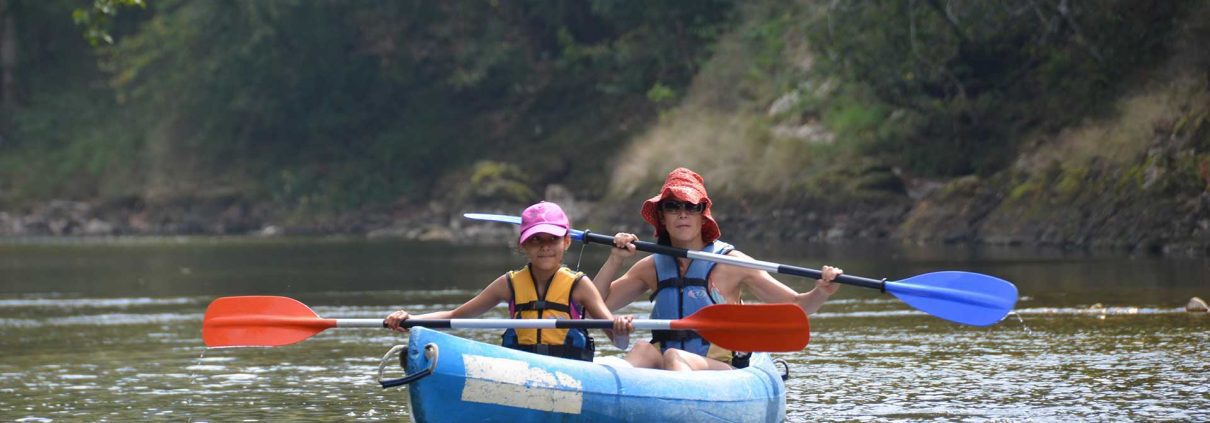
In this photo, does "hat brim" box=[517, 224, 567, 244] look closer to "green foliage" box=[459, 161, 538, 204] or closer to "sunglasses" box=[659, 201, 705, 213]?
"sunglasses" box=[659, 201, 705, 213]

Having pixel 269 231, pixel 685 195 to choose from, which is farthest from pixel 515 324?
pixel 269 231

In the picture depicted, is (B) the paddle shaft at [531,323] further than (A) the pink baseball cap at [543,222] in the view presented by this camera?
No

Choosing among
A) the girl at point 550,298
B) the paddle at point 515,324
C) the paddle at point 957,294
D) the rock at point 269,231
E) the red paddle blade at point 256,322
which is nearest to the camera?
the paddle at point 515,324

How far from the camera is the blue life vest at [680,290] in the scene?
930cm

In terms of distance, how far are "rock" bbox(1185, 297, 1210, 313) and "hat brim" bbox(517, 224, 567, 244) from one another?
8.30m

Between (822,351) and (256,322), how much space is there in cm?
530

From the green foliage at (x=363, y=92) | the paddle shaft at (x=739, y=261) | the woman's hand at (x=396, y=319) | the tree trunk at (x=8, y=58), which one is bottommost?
the woman's hand at (x=396, y=319)

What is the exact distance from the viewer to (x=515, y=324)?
28.0 ft

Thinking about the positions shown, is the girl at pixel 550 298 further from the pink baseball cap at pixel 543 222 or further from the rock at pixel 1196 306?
the rock at pixel 1196 306

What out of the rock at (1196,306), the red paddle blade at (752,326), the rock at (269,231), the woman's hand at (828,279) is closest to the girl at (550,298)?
the red paddle blade at (752,326)

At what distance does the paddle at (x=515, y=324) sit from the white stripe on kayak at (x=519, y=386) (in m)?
0.42

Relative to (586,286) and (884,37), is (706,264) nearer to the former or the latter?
(586,286)

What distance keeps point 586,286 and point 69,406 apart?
12.8 feet

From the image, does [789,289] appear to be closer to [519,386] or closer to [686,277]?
[686,277]
